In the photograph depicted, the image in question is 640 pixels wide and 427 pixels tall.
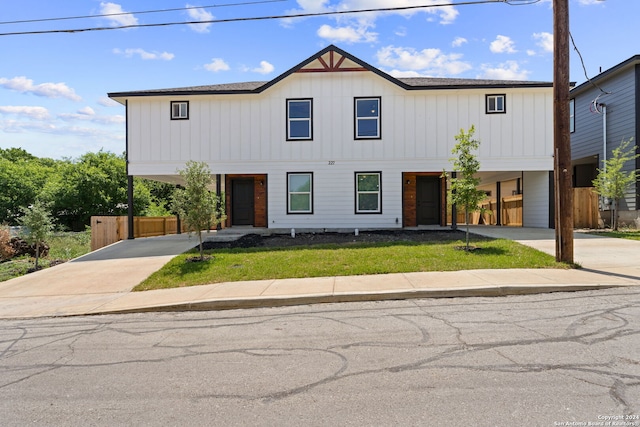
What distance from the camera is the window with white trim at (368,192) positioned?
57.3 ft

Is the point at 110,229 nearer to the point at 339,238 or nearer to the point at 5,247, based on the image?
the point at 5,247

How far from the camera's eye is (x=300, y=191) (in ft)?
58.0

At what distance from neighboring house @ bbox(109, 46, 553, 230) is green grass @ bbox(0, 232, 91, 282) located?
4611mm

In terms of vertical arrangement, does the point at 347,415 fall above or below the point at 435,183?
below

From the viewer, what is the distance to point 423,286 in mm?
7852

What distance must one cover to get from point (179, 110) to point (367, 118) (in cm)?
816

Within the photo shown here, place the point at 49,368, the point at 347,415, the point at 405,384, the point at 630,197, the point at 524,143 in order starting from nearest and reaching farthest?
1. the point at 347,415
2. the point at 405,384
3. the point at 49,368
4. the point at 524,143
5. the point at 630,197

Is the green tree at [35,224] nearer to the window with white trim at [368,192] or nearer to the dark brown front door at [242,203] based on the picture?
the dark brown front door at [242,203]

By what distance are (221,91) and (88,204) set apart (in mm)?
15732

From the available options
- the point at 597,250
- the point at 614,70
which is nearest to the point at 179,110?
the point at 597,250

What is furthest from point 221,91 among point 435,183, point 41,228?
point 435,183

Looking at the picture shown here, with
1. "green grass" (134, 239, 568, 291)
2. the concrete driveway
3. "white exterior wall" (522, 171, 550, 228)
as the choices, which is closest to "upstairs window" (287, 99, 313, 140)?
"green grass" (134, 239, 568, 291)

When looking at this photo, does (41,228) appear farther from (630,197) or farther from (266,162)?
(630,197)

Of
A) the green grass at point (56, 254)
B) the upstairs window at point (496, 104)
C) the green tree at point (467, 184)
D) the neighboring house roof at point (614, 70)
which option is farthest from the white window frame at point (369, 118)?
the green grass at point (56, 254)
